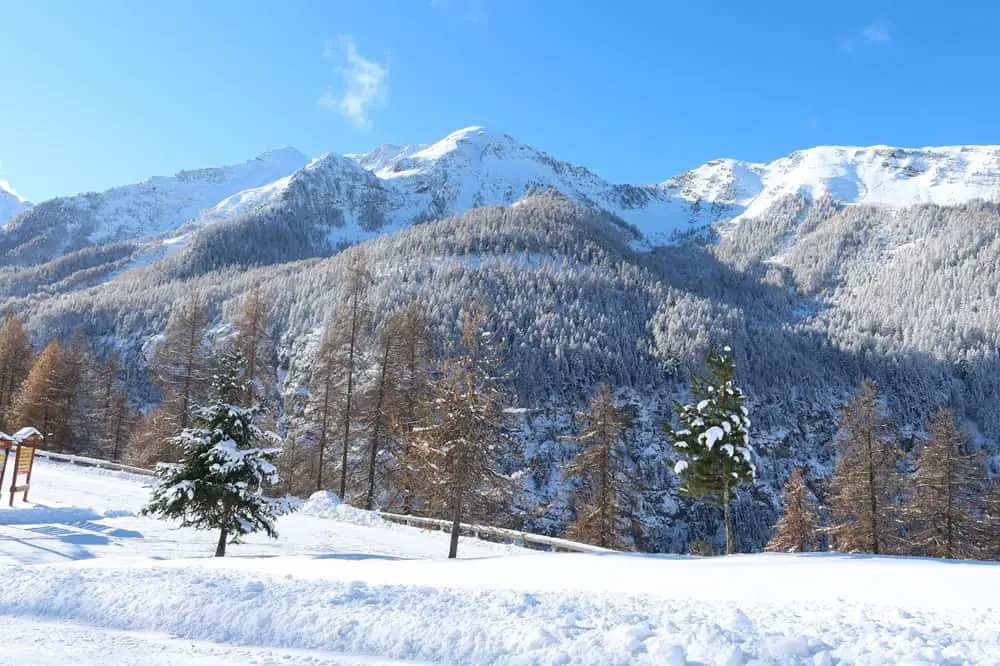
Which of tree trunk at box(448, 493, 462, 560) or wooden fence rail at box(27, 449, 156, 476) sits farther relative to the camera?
wooden fence rail at box(27, 449, 156, 476)

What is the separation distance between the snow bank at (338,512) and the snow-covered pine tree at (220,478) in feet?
20.7

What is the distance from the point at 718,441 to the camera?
2122 cm

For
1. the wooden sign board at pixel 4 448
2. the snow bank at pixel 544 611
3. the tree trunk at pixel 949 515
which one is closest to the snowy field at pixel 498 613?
the snow bank at pixel 544 611

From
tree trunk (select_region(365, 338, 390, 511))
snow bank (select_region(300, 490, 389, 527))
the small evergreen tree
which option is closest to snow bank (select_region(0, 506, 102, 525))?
snow bank (select_region(300, 490, 389, 527))

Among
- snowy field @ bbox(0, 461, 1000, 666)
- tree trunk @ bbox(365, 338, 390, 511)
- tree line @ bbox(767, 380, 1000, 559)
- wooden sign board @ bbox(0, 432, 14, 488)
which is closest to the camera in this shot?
snowy field @ bbox(0, 461, 1000, 666)

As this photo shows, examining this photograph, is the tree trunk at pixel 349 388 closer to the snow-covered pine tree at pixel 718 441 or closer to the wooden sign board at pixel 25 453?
the wooden sign board at pixel 25 453

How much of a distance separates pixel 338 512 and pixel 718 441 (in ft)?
50.4

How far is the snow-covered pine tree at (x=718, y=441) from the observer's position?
68.7 feet

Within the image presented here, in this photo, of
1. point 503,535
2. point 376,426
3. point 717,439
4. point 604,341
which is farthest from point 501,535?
point 604,341

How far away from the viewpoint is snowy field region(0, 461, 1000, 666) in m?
6.89

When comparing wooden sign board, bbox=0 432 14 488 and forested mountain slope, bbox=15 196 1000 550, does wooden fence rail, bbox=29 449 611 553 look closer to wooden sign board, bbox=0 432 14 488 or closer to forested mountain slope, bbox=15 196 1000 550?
wooden sign board, bbox=0 432 14 488

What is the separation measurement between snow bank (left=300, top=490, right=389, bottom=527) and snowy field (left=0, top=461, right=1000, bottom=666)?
33.7 feet

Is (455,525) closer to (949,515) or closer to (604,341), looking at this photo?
(949,515)

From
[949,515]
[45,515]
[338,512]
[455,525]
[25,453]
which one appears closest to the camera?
[45,515]
